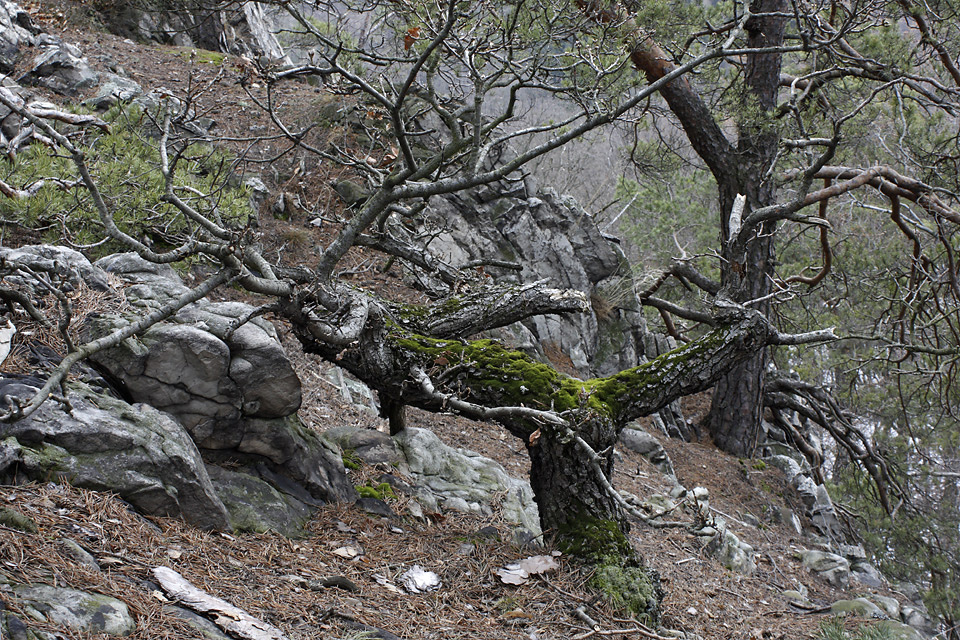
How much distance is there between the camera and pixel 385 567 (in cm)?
350

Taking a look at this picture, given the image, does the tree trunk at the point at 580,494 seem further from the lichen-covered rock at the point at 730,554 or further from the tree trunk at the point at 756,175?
the tree trunk at the point at 756,175

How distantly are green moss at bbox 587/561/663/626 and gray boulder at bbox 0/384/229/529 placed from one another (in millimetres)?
2077

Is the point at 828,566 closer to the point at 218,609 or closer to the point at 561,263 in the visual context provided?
the point at 561,263

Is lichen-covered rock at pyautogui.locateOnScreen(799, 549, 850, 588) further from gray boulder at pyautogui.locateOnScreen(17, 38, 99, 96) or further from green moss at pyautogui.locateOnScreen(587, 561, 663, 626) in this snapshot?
gray boulder at pyautogui.locateOnScreen(17, 38, 99, 96)

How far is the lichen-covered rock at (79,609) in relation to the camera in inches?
77.9

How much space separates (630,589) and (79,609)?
2.74 meters

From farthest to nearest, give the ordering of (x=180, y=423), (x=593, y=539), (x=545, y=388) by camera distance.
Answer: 1. (x=545, y=388)
2. (x=593, y=539)
3. (x=180, y=423)

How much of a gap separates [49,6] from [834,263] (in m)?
14.0

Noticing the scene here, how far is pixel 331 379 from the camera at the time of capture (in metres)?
6.48

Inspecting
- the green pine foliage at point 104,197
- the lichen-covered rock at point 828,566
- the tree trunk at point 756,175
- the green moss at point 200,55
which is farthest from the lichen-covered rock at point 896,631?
the green moss at point 200,55

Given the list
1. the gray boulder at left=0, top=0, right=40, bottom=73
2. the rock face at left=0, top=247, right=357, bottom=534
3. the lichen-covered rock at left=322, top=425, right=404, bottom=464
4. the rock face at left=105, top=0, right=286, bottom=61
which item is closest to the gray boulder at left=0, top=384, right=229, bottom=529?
the rock face at left=0, top=247, right=357, bottom=534

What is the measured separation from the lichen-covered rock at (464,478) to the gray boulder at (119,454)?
1.91 metres

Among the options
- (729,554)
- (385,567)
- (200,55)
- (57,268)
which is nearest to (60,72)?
(200,55)

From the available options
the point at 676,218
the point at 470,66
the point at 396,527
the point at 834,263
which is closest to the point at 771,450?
the point at 834,263
